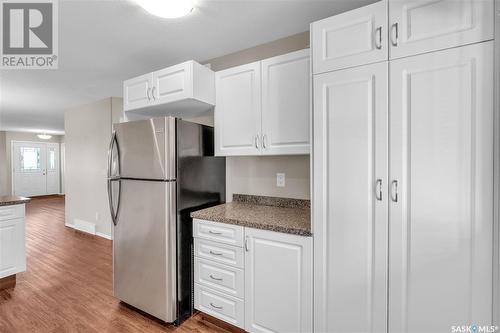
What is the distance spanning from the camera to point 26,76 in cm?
319

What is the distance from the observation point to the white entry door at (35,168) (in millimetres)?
8734

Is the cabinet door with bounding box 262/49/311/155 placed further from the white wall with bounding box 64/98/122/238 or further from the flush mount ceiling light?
the white wall with bounding box 64/98/122/238

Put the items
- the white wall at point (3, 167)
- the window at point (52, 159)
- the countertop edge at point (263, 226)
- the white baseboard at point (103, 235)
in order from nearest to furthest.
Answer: the countertop edge at point (263, 226), the white baseboard at point (103, 235), the white wall at point (3, 167), the window at point (52, 159)

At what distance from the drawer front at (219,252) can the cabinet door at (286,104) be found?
81cm

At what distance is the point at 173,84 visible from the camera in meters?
2.30

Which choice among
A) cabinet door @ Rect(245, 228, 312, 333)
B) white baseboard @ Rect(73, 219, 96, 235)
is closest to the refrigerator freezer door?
cabinet door @ Rect(245, 228, 312, 333)

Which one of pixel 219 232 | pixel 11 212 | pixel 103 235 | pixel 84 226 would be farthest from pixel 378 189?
pixel 84 226

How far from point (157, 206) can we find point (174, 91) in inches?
40.8

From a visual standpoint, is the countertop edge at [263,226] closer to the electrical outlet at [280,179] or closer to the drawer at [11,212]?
the electrical outlet at [280,179]

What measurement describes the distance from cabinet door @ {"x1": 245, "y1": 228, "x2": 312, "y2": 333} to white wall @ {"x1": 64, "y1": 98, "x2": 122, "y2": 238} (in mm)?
3442

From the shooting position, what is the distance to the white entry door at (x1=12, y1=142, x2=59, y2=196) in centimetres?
873

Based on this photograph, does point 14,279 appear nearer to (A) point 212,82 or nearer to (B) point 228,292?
(B) point 228,292

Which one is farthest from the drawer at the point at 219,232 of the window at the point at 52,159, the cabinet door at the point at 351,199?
the window at the point at 52,159

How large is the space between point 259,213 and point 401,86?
1.31m
